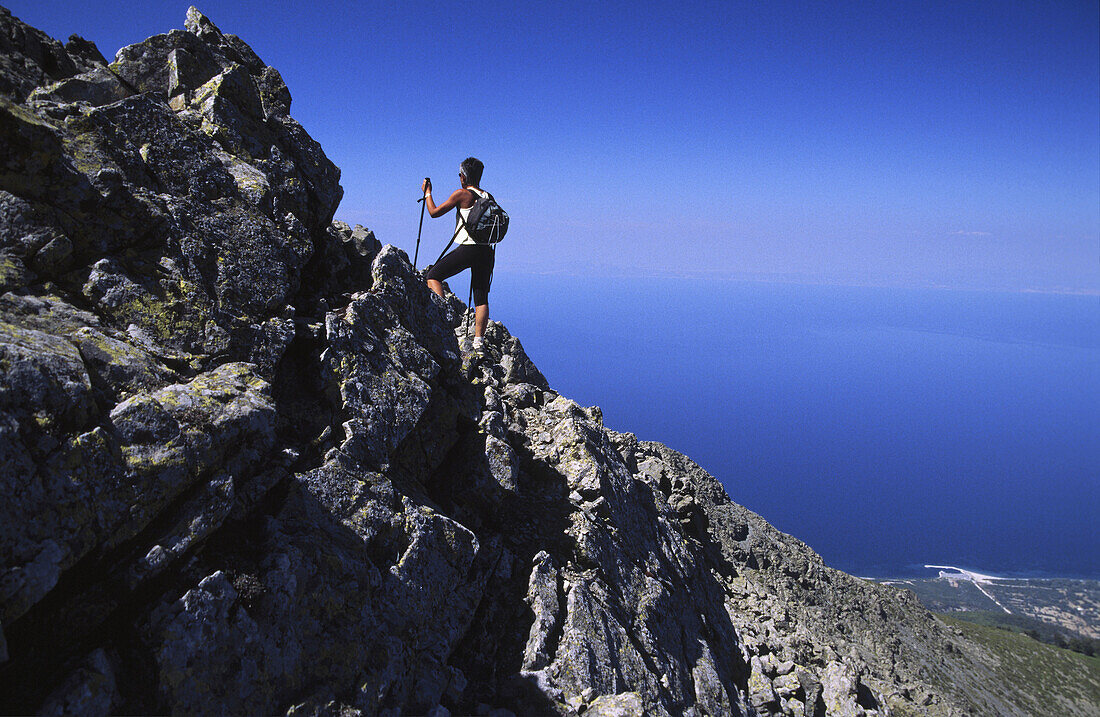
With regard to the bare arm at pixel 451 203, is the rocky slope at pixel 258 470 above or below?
below

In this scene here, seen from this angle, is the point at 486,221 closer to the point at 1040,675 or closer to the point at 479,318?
the point at 479,318

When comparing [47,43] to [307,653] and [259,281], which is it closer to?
[259,281]

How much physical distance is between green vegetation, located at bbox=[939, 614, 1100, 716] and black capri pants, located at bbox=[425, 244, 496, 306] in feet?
186

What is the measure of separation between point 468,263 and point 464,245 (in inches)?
20.0

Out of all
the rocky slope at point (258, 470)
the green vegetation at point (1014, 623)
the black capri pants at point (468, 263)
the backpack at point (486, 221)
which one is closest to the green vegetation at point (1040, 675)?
the rocky slope at point (258, 470)

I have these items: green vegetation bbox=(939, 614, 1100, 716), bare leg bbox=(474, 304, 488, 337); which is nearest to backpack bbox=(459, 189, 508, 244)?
bare leg bbox=(474, 304, 488, 337)

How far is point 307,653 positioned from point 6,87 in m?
9.51

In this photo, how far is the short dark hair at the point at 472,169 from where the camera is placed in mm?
14984

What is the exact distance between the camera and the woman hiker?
48.6ft

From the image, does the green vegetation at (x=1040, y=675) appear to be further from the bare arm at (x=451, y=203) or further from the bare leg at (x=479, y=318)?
the bare arm at (x=451, y=203)

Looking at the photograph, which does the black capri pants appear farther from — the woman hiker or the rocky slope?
the rocky slope

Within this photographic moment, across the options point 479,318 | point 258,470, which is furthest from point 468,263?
point 258,470

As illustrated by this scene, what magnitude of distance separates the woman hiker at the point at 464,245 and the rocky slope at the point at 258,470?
2247 mm

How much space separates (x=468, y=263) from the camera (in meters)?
15.4
